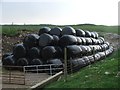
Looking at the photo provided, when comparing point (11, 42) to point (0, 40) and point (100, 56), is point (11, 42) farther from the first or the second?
point (100, 56)

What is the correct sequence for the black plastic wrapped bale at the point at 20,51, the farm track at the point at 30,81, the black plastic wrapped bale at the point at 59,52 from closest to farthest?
1. the farm track at the point at 30,81
2. the black plastic wrapped bale at the point at 59,52
3. the black plastic wrapped bale at the point at 20,51

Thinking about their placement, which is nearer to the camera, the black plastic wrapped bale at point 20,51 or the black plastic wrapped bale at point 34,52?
the black plastic wrapped bale at point 34,52

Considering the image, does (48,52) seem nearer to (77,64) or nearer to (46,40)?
(46,40)

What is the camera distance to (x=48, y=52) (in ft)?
59.0

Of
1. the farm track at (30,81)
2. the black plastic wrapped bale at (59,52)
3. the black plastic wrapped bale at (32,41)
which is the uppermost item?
the black plastic wrapped bale at (32,41)

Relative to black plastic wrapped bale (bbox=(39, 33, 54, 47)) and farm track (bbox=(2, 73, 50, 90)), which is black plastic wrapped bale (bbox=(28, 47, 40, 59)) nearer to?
black plastic wrapped bale (bbox=(39, 33, 54, 47))

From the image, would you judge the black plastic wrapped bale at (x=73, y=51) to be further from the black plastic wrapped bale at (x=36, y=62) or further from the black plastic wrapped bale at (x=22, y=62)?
the black plastic wrapped bale at (x=22, y=62)

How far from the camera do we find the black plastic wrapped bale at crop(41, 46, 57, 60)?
1802 cm

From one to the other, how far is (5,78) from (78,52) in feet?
16.5

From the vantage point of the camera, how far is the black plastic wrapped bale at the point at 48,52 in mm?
18016

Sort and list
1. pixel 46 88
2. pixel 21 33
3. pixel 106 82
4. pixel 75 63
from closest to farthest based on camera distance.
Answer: pixel 106 82
pixel 46 88
pixel 75 63
pixel 21 33

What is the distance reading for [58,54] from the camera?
60.6 ft

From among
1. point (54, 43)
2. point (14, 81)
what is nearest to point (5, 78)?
point (14, 81)

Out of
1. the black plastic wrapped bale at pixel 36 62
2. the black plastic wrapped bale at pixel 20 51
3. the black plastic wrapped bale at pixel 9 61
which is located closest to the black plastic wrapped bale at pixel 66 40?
the black plastic wrapped bale at pixel 36 62
